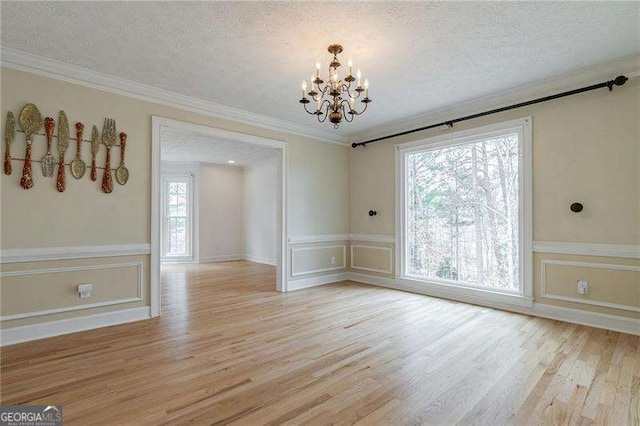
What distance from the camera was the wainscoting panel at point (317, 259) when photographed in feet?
17.7

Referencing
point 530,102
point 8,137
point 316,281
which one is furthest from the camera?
point 316,281

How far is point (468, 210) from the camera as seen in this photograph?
4613 mm

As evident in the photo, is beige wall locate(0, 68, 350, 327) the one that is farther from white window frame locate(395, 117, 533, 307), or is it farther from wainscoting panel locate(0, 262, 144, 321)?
white window frame locate(395, 117, 533, 307)

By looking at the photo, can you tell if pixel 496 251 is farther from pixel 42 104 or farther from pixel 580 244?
pixel 42 104

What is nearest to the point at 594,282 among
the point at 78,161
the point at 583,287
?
the point at 583,287

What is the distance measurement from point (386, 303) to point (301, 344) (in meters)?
1.79

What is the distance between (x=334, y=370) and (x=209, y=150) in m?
5.82

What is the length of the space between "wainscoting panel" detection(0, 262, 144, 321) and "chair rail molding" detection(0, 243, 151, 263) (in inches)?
4.4

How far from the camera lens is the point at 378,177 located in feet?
18.7

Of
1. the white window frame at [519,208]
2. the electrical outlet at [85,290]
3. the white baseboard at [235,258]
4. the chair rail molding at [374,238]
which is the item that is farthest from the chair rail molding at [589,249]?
the white baseboard at [235,258]

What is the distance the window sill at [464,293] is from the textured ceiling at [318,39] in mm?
2573

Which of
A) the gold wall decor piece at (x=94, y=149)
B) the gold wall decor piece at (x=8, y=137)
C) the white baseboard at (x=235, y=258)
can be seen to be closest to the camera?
the gold wall decor piece at (x=8, y=137)

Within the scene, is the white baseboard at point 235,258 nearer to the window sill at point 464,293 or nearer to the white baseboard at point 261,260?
the white baseboard at point 261,260

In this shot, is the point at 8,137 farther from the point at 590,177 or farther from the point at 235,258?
the point at 235,258
